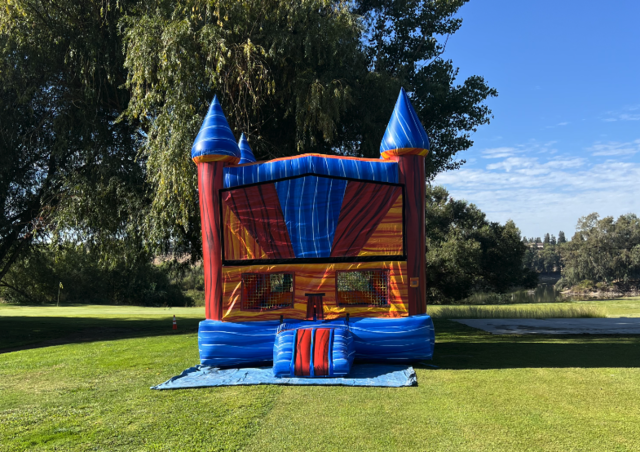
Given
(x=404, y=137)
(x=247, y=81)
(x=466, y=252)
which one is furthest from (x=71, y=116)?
(x=466, y=252)

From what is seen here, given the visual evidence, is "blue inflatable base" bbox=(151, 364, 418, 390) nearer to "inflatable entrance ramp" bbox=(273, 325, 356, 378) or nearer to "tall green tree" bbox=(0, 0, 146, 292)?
"inflatable entrance ramp" bbox=(273, 325, 356, 378)

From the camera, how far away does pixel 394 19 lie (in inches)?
610

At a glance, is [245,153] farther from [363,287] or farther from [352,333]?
[352,333]

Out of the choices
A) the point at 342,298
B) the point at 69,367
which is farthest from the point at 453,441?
the point at 69,367

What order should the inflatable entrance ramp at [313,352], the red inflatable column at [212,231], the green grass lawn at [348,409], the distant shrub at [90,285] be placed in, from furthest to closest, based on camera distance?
the distant shrub at [90,285] → the red inflatable column at [212,231] → the inflatable entrance ramp at [313,352] → the green grass lawn at [348,409]

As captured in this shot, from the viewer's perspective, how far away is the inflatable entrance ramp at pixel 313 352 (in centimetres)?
693

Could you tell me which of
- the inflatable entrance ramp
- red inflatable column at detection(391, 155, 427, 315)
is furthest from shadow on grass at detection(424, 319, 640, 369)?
the inflatable entrance ramp

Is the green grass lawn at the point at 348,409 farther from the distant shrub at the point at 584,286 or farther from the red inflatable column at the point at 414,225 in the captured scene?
the distant shrub at the point at 584,286

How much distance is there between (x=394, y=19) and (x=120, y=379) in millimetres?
13291

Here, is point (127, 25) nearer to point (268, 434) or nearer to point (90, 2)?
point (90, 2)

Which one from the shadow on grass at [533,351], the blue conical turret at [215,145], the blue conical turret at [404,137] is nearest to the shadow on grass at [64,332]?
the blue conical turret at [215,145]

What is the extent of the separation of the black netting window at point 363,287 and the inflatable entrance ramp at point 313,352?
0.77 m

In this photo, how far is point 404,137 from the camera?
8062 millimetres

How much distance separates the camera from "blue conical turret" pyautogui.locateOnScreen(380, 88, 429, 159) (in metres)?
8.06
